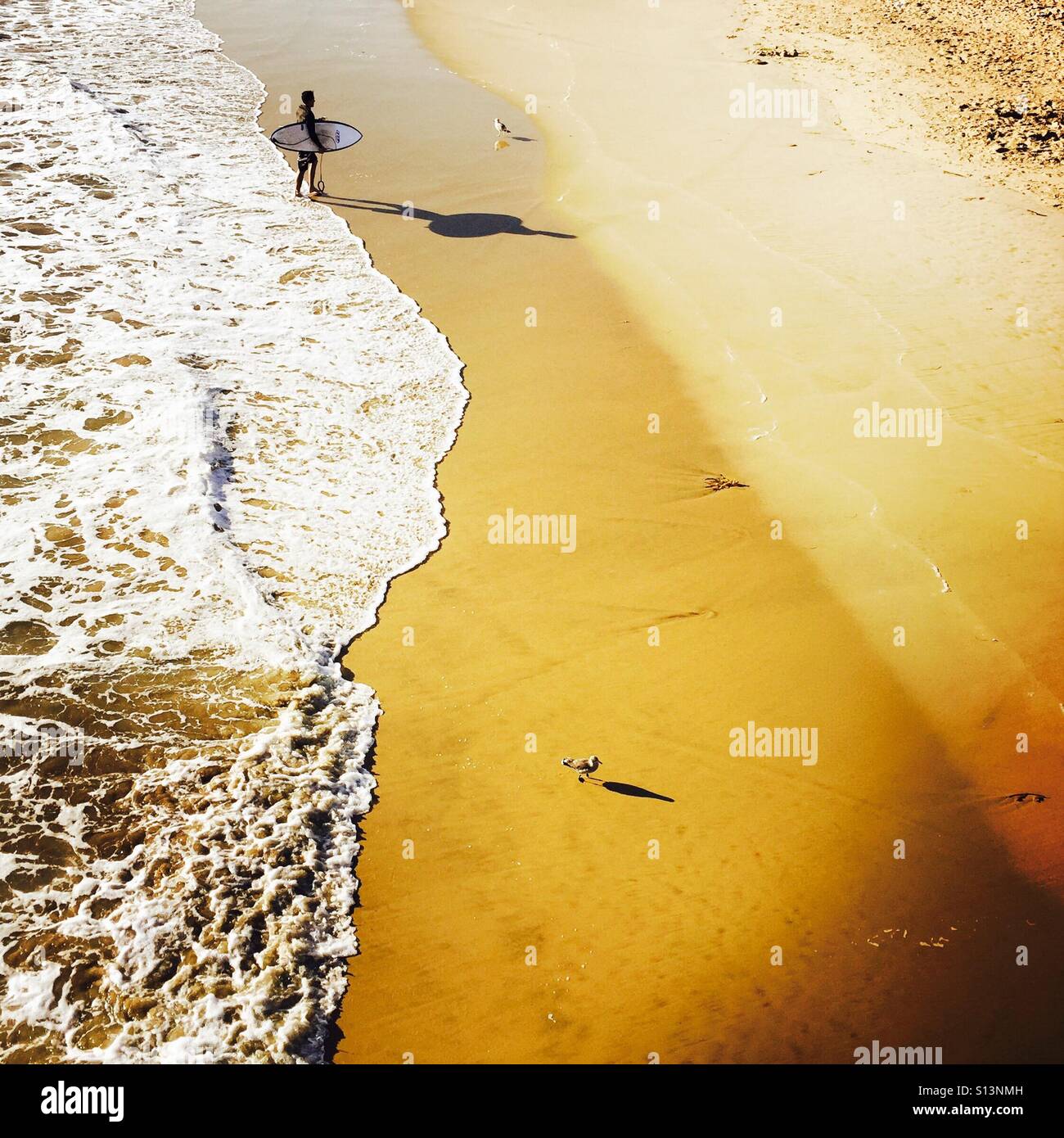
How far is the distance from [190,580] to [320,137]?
381 inches

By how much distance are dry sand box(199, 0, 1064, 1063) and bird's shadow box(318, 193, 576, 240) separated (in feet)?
0.44

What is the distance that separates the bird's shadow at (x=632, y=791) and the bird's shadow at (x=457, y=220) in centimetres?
1029

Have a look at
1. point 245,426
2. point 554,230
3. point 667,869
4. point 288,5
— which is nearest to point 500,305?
point 554,230

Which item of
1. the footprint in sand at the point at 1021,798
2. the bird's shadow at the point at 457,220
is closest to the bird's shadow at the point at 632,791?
the footprint in sand at the point at 1021,798

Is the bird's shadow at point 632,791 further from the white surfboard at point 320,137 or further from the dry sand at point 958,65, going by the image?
the dry sand at point 958,65

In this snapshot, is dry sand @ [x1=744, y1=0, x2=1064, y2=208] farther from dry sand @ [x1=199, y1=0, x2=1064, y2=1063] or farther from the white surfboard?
the white surfboard

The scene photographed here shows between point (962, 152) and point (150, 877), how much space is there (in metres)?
17.7

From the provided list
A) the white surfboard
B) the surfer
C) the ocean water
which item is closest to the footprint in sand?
the ocean water

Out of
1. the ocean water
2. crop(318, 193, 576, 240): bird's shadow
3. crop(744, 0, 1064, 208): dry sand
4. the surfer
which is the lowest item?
the ocean water

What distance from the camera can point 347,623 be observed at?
828 centimetres

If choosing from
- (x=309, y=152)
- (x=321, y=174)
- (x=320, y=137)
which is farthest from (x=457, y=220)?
(x=321, y=174)

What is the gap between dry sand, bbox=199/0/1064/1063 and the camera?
5.83 metres

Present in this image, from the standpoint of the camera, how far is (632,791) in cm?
688
